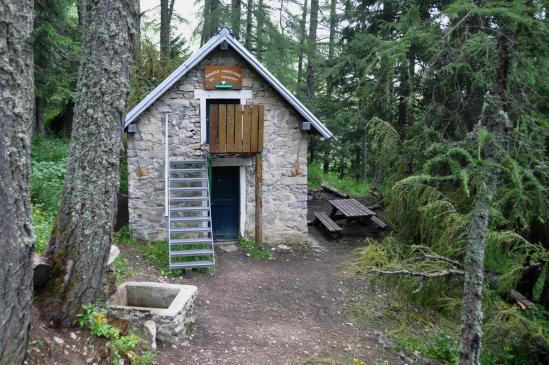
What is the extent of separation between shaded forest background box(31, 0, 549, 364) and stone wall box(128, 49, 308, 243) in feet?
5.97

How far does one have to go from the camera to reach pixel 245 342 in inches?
236

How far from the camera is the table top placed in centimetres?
1165

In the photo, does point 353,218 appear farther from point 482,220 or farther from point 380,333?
point 482,220

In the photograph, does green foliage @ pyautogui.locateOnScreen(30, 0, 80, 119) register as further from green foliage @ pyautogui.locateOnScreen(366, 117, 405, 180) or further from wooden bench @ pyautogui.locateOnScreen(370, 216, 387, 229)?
wooden bench @ pyautogui.locateOnScreen(370, 216, 387, 229)

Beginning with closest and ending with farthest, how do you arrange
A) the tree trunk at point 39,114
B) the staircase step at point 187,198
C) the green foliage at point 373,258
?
1. the green foliage at point 373,258
2. the staircase step at point 187,198
3. the tree trunk at point 39,114

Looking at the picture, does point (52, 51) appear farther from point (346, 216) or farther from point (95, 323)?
point (95, 323)

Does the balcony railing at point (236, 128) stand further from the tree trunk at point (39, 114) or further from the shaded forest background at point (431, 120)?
the tree trunk at point (39, 114)

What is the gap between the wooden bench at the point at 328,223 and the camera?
11531 millimetres

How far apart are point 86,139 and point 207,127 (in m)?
5.90

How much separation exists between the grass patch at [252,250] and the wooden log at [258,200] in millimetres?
143

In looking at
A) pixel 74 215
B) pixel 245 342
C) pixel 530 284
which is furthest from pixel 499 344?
pixel 74 215

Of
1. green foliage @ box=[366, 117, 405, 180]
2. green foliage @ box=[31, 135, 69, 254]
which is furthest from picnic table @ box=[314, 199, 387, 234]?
green foliage @ box=[31, 135, 69, 254]

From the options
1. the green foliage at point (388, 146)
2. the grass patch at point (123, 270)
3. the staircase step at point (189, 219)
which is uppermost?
the green foliage at point (388, 146)

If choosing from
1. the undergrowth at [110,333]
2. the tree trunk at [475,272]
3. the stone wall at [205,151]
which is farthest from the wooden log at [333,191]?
the undergrowth at [110,333]
